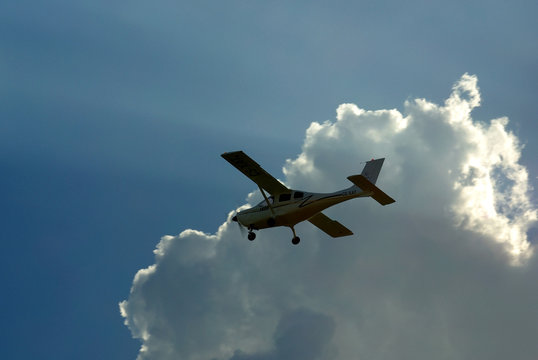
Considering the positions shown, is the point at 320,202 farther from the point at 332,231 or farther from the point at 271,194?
the point at 332,231

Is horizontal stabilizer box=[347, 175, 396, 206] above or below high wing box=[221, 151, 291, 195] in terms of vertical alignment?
below

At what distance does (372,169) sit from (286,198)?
5.67 meters

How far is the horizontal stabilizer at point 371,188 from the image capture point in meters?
40.8

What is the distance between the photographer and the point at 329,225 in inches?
1997

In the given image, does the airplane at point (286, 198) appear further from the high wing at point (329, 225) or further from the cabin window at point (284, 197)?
the high wing at point (329, 225)

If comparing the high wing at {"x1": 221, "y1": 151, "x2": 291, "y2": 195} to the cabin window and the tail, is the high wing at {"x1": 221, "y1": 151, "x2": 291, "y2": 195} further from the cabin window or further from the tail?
the tail

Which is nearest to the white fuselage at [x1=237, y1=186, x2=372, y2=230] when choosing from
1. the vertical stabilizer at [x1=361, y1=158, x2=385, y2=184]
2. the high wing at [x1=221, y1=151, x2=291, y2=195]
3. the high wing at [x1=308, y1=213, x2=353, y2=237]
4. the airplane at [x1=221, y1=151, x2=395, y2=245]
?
the airplane at [x1=221, y1=151, x2=395, y2=245]

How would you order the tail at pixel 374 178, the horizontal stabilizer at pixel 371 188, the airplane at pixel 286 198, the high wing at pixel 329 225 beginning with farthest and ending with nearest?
the high wing at pixel 329 225, the airplane at pixel 286 198, the tail at pixel 374 178, the horizontal stabilizer at pixel 371 188

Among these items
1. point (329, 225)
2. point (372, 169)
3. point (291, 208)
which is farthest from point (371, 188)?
point (329, 225)

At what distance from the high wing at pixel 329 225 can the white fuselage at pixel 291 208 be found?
513 centimetres

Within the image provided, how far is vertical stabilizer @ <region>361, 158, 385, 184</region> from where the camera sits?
43219 mm

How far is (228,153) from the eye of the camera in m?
43.1

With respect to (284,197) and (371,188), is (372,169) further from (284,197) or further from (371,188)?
(284,197)

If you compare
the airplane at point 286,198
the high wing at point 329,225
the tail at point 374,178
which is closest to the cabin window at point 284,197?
the airplane at point 286,198
